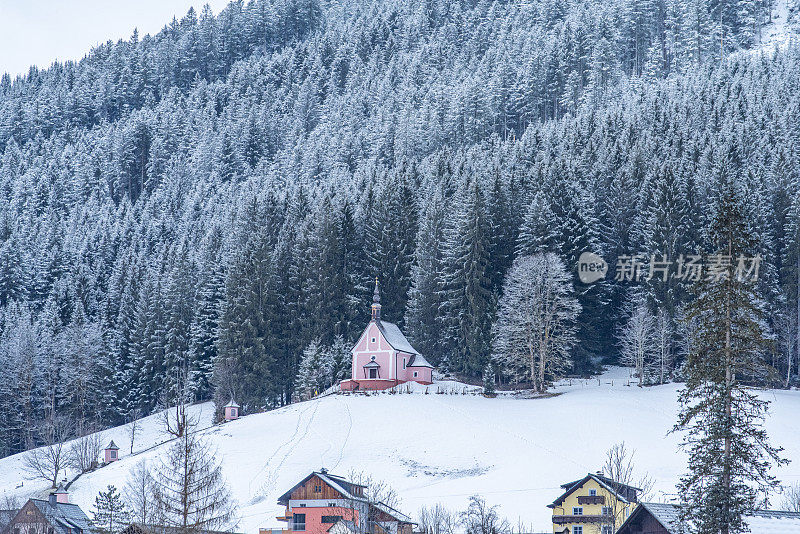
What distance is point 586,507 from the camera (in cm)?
5234

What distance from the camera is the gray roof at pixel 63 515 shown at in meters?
56.2

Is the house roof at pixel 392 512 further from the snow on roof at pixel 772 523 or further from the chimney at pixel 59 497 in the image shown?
the chimney at pixel 59 497

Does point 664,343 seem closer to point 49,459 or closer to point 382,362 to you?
point 382,362

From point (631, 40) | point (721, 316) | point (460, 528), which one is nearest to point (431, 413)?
point (460, 528)

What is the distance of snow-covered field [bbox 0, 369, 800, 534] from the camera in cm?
6072

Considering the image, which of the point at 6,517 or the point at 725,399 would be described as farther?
the point at 6,517

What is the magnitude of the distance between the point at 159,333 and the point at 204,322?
5584 millimetres

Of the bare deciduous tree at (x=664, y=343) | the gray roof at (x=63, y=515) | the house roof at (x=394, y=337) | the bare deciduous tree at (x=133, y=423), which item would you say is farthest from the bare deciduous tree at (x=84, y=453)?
the bare deciduous tree at (x=664, y=343)

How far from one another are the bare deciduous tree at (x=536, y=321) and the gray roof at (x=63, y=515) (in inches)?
1522

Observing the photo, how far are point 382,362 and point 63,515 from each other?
3624cm

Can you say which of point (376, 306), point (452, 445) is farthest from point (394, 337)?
point (452, 445)

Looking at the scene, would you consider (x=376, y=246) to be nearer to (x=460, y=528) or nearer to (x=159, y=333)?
(x=159, y=333)

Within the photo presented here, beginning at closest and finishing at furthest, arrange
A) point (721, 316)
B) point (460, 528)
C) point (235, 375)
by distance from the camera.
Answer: point (721, 316)
point (460, 528)
point (235, 375)

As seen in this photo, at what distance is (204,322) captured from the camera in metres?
106
